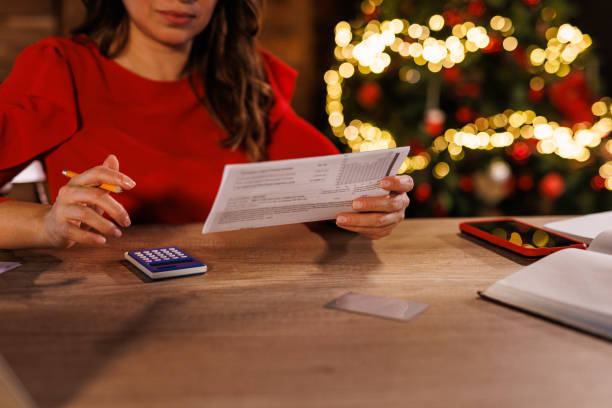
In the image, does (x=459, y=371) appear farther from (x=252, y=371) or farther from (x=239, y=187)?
(x=239, y=187)

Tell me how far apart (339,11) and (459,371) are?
3.02m

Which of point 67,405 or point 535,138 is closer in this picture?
point 67,405

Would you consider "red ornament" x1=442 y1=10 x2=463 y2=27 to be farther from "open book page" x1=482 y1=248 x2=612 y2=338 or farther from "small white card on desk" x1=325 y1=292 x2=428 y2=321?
"small white card on desk" x1=325 y1=292 x2=428 y2=321

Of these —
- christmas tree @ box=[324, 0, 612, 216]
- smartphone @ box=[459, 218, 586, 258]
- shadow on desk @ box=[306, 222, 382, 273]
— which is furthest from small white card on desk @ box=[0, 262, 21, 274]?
christmas tree @ box=[324, 0, 612, 216]

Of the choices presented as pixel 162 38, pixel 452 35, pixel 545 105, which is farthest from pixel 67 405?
pixel 545 105

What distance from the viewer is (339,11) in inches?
129

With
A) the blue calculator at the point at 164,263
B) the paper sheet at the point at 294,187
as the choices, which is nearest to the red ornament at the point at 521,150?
the paper sheet at the point at 294,187

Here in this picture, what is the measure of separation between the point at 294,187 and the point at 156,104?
0.69 metres

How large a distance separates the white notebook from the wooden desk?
19 millimetres

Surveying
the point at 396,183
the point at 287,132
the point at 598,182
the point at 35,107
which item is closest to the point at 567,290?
the point at 396,183

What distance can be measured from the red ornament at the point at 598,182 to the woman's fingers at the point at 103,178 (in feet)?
7.37

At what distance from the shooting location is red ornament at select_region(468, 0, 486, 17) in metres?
2.36

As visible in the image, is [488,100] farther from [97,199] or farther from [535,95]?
[97,199]

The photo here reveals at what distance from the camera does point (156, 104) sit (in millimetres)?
1346
